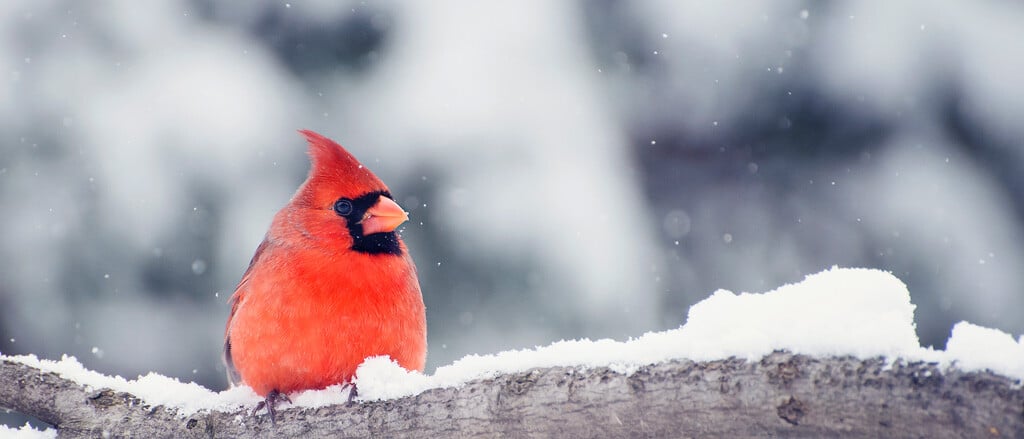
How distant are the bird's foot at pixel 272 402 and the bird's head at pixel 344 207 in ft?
1.61

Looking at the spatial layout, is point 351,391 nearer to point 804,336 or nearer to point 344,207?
point 344,207

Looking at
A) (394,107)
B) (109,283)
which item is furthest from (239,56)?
(109,283)

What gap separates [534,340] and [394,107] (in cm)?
110

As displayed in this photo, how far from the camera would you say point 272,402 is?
2109 mm

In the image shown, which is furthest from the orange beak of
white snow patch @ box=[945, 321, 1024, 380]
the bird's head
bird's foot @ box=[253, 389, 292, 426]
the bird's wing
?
white snow patch @ box=[945, 321, 1024, 380]

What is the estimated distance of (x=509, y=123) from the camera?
3.61 meters

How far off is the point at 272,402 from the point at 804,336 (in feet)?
4.27

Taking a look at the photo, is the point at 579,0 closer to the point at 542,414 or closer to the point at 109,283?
the point at 109,283

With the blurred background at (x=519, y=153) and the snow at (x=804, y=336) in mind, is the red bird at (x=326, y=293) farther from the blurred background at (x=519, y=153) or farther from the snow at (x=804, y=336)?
the blurred background at (x=519, y=153)

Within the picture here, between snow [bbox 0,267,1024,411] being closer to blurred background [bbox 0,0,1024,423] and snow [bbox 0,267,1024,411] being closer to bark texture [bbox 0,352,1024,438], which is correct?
bark texture [bbox 0,352,1024,438]

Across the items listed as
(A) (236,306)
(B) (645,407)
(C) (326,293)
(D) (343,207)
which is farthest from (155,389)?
(B) (645,407)

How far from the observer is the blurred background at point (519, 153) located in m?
3.33

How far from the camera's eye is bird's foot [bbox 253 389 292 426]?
2.01m

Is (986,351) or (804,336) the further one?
(804,336)
